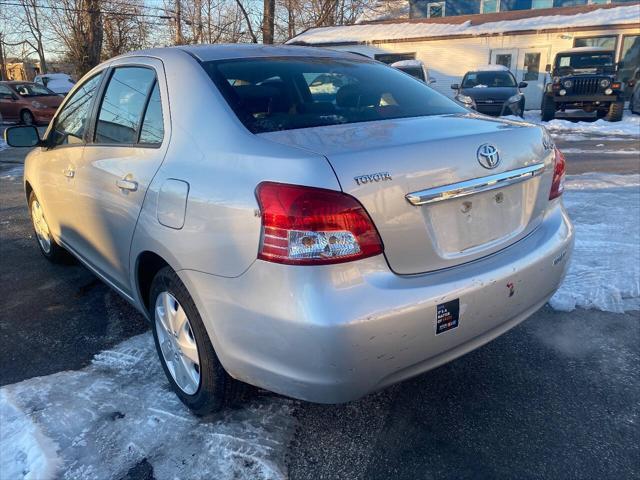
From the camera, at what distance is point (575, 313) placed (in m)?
3.31

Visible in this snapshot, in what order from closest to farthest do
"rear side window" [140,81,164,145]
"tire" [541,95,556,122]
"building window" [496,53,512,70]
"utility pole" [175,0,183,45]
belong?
"rear side window" [140,81,164,145] < "tire" [541,95,556,122] < "building window" [496,53,512,70] < "utility pole" [175,0,183,45]

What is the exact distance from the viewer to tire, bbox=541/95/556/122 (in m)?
15.8

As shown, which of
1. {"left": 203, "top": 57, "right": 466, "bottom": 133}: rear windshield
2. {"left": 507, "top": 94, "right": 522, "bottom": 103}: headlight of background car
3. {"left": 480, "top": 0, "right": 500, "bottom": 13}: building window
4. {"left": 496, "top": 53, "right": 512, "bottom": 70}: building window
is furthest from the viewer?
{"left": 480, "top": 0, "right": 500, "bottom": 13}: building window

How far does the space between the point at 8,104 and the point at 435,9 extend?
2433 centimetres

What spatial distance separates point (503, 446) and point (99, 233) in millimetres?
2412

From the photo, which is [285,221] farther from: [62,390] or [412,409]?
[62,390]

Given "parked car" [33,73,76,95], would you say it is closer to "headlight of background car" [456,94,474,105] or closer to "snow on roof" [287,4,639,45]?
"snow on roof" [287,4,639,45]

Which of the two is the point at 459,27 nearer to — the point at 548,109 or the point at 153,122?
the point at 548,109

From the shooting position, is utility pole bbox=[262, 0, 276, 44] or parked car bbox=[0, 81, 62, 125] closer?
parked car bbox=[0, 81, 62, 125]

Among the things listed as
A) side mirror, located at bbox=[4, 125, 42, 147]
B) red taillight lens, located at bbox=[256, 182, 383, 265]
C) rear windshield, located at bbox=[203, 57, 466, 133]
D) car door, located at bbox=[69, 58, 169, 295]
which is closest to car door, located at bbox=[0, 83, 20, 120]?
side mirror, located at bbox=[4, 125, 42, 147]

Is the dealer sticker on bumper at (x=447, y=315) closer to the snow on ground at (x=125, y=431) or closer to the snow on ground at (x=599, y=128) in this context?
the snow on ground at (x=125, y=431)

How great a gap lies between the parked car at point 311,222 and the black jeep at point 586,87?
1473 cm

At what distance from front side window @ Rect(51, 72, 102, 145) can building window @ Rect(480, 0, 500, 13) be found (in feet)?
103

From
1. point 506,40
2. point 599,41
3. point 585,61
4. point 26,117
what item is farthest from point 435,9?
point 26,117
